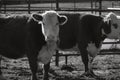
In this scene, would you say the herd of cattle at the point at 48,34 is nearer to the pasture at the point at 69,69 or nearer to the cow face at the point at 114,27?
the cow face at the point at 114,27

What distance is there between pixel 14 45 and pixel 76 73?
5.58 ft

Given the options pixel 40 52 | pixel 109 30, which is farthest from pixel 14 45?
pixel 109 30

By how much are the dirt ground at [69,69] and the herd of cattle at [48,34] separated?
28 centimetres

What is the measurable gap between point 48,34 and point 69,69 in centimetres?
233

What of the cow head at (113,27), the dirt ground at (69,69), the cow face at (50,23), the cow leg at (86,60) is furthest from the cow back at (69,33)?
the cow face at (50,23)

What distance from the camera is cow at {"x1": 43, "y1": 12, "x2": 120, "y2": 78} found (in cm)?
678

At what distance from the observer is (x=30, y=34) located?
542 centimetres

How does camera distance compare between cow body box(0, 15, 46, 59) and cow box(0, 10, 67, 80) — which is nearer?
cow box(0, 10, 67, 80)

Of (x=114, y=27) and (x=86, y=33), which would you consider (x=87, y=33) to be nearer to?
(x=86, y=33)

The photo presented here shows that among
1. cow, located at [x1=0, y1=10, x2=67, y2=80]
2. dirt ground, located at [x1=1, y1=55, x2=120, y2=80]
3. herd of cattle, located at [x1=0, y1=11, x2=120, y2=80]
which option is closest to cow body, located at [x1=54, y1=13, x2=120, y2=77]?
herd of cattle, located at [x1=0, y1=11, x2=120, y2=80]

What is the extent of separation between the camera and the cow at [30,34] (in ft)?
17.1

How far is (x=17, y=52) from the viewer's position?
5.75 m

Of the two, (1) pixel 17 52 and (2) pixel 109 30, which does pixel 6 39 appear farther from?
(2) pixel 109 30

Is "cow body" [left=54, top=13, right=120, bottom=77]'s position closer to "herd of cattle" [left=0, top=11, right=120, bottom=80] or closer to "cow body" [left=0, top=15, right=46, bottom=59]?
"herd of cattle" [left=0, top=11, right=120, bottom=80]
